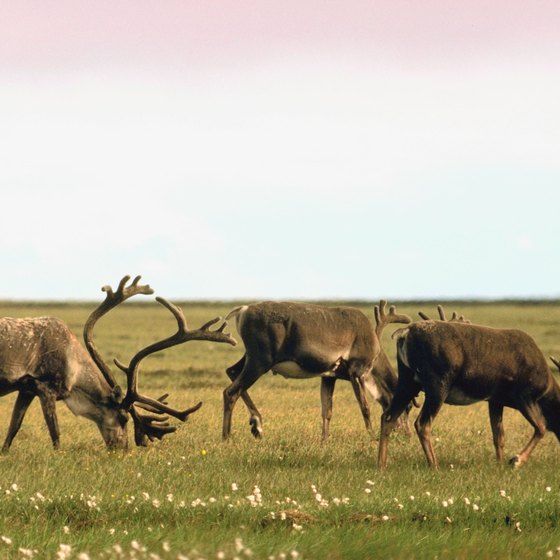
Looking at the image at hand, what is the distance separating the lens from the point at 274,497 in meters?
11.3

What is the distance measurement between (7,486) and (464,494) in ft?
15.7

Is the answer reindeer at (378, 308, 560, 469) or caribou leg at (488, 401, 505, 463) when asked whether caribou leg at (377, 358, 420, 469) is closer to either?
reindeer at (378, 308, 560, 469)

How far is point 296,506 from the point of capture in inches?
416

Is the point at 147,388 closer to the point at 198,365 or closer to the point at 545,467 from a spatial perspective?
the point at 198,365

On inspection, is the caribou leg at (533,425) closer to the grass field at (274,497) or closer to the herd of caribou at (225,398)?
the herd of caribou at (225,398)

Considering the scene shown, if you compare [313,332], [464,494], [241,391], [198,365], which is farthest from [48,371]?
[198,365]

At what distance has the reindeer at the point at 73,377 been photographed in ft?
47.7

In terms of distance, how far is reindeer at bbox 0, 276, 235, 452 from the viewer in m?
14.5

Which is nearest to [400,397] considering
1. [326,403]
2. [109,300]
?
Result: [326,403]

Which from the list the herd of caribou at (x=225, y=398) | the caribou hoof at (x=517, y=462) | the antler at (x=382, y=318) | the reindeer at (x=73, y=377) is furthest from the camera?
the antler at (x=382, y=318)

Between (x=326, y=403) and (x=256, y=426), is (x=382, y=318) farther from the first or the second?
(x=256, y=426)

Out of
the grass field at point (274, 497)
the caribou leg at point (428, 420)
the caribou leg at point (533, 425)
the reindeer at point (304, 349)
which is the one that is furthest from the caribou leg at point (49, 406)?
the caribou leg at point (533, 425)

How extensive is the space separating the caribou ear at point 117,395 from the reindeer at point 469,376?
3501 mm

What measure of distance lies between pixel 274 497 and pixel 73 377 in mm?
4528
